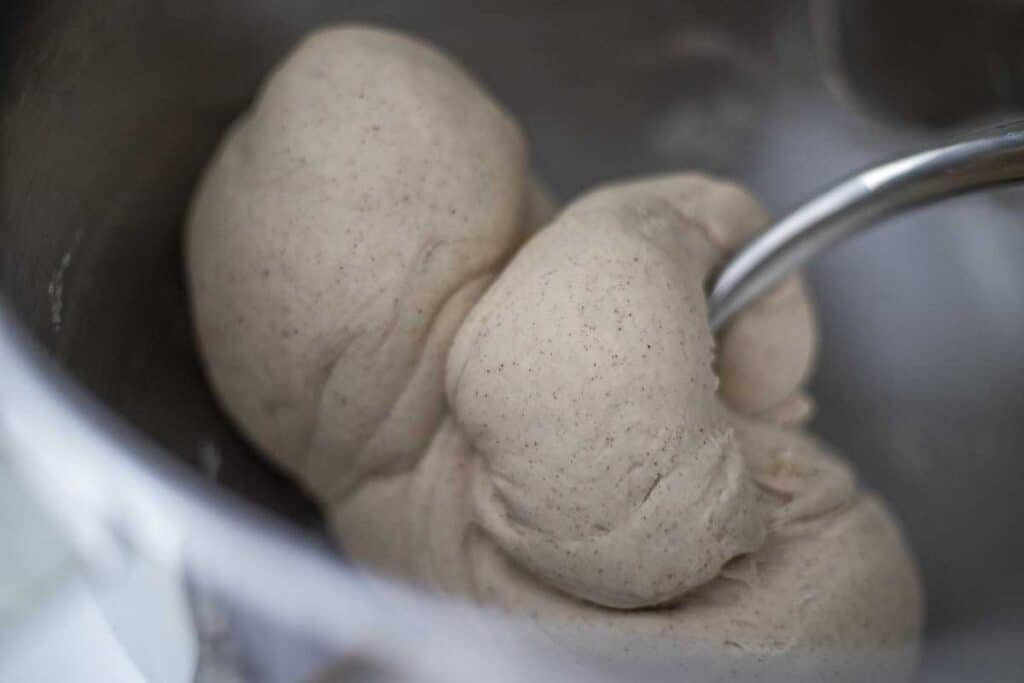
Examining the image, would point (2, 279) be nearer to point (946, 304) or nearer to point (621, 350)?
point (621, 350)

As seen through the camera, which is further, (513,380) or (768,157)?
(768,157)

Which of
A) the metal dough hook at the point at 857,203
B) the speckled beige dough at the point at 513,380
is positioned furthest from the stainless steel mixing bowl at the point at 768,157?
the metal dough hook at the point at 857,203

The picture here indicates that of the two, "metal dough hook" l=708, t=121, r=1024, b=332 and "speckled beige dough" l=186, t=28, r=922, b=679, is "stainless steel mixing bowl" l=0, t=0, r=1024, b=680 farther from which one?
"metal dough hook" l=708, t=121, r=1024, b=332

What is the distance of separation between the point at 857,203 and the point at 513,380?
0.82ft

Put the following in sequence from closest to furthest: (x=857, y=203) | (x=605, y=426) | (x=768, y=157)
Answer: (x=605, y=426), (x=857, y=203), (x=768, y=157)

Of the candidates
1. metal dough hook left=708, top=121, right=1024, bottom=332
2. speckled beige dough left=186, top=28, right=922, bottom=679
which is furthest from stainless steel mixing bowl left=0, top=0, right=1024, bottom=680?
metal dough hook left=708, top=121, right=1024, bottom=332

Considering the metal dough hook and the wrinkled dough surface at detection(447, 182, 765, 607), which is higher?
the metal dough hook

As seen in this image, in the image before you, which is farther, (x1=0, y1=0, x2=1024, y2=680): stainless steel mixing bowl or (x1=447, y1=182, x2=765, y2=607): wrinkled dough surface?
(x1=0, y1=0, x2=1024, y2=680): stainless steel mixing bowl

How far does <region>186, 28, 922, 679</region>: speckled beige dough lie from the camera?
21.6 inches

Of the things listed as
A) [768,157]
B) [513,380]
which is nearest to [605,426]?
[513,380]

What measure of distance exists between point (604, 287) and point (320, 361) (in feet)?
0.55

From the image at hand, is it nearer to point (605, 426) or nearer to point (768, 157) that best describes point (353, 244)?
point (605, 426)

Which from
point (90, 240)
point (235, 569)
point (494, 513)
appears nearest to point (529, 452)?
point (494, 513)

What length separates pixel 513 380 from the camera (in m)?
0.56
